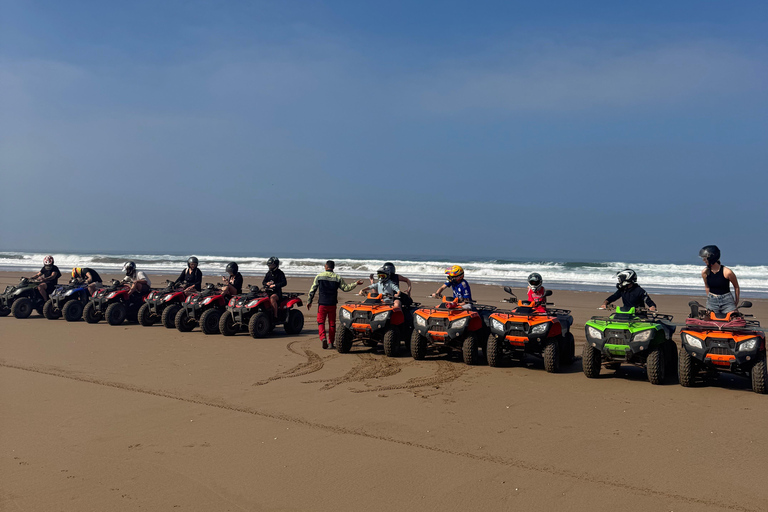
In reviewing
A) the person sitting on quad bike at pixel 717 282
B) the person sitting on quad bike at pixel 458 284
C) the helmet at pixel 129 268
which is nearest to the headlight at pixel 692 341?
the person sitting on quad bike at pixel 717 282

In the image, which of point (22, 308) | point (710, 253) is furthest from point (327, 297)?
point (22, 308)

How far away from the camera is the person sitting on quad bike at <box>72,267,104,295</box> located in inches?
593

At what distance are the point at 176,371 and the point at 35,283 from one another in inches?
373

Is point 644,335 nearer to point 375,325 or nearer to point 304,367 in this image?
point 375,325

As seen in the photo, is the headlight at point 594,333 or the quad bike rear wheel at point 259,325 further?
the quad bike rear wheel at point 259,325

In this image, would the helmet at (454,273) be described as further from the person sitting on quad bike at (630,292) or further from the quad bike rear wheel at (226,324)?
the quad bike rear wheel at (226,324)

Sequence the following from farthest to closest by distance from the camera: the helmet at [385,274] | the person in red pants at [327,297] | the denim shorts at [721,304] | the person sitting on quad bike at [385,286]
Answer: the person in red pants at [327,297] < the helmet at [385,274] < the person sitting on quad bike at [385,286] < the denim shorts at [721,304]

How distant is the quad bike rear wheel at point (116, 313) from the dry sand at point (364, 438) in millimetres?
4340

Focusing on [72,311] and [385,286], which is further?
[72,311]

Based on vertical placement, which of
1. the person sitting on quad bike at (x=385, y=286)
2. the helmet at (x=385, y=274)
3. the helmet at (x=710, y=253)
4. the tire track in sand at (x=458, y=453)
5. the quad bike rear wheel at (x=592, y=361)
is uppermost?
the helmet at (x=710, y=253)

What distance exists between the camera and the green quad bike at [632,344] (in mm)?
8156

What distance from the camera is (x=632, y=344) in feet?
26.8

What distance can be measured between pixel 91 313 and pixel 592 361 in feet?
38.7

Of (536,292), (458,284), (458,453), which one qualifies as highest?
(458,284)
